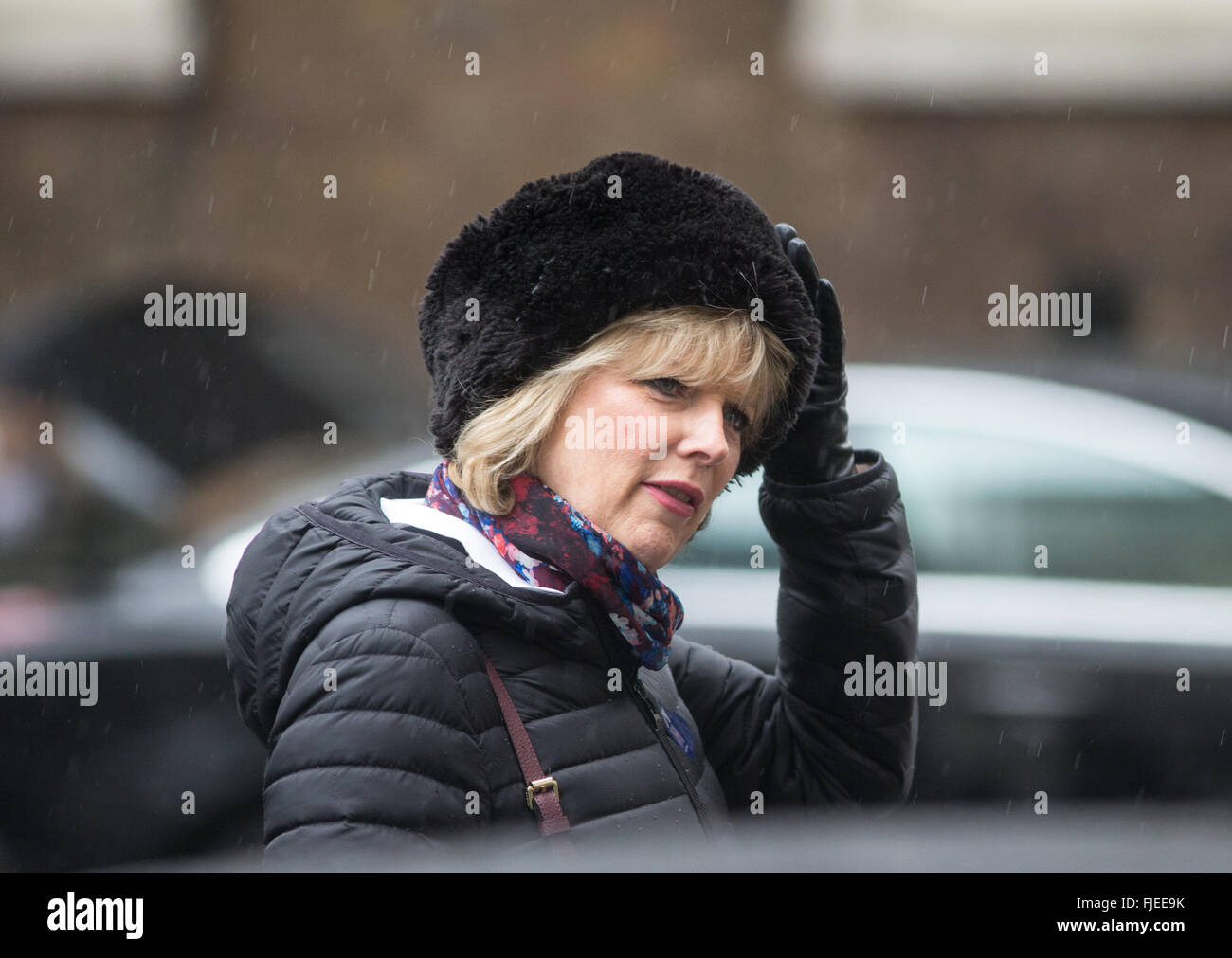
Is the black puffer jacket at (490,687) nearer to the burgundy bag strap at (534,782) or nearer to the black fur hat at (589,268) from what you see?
the burgundy bag strap at (534,782)

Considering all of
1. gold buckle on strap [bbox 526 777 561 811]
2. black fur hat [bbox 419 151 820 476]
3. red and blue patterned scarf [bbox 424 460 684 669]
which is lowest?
gold buckle on strap [bbox 526 777 561 811]

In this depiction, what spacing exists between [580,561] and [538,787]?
0.89 feet

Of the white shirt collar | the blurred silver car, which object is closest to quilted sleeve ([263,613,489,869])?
the white shirt collar

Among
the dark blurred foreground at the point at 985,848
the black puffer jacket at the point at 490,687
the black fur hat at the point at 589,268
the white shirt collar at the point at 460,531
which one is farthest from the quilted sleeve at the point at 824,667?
the dark blurred foreground at the point at 985,848

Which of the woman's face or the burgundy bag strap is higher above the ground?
the woman's face

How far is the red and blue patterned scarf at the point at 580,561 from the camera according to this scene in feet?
4.82

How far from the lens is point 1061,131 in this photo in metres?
7.82

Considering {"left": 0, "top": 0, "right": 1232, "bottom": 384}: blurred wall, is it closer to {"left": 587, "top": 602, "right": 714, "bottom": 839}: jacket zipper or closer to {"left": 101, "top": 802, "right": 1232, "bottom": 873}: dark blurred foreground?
{"left": 587, "top": 602, "right": 714, "bottom": 839}: jacket zipper

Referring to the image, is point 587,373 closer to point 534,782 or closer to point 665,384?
point 665,384

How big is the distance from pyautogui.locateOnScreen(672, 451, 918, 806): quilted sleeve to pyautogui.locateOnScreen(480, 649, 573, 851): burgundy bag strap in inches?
21.9

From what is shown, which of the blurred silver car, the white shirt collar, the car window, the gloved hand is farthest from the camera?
the car window

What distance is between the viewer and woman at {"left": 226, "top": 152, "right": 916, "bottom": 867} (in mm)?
1269

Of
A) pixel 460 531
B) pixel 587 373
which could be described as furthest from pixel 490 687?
pixel 587 373
